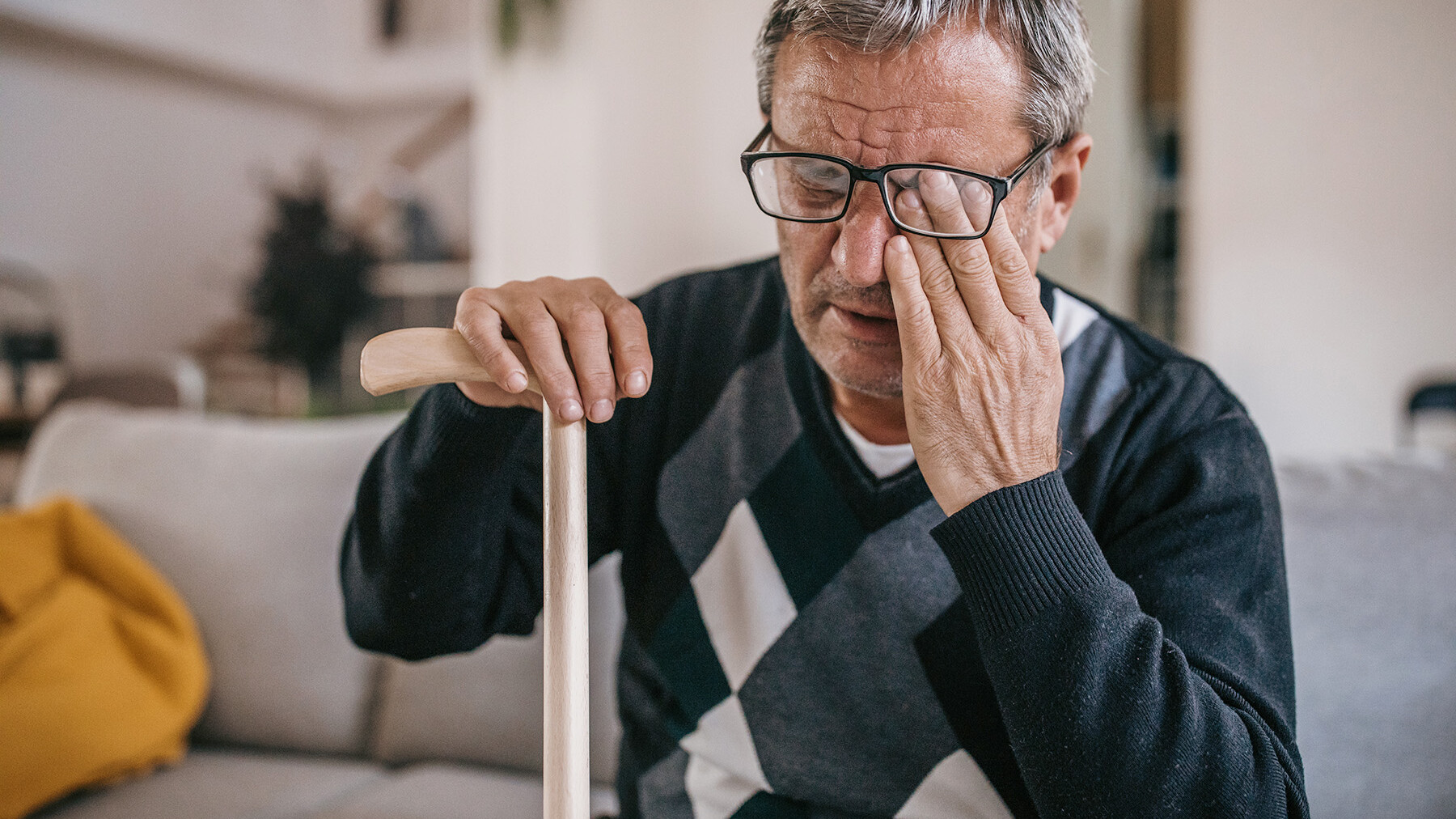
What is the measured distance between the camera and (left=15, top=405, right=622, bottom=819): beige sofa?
1300mm

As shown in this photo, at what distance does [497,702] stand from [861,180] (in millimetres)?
994

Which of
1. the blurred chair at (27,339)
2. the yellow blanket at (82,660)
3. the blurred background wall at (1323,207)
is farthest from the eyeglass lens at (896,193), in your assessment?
the blurred chair at (27,339)

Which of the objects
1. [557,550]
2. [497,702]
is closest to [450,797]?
[497,702]

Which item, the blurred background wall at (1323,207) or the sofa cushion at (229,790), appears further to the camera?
the blurred background wall at (1323,207)

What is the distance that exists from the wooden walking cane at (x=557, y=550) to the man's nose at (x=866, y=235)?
25 cm

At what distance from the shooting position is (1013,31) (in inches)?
29.0

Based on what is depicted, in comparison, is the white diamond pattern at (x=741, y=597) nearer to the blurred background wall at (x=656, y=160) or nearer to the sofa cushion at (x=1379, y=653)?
the sofa cushion at (x=1379, y=653)

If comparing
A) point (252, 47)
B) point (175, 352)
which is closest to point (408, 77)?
point (252, 47)

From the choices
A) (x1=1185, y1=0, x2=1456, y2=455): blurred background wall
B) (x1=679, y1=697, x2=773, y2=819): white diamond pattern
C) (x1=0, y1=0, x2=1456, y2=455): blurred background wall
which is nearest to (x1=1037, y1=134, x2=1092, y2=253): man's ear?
(x1=679, y1=697, x2=773, y2=819): white diamond pattern

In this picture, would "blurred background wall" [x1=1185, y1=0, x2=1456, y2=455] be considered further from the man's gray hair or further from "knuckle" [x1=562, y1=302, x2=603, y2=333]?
"knuckle" [x1=562, y1=302, x2=603, y2=333]

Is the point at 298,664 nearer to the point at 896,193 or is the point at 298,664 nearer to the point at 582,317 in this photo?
the point at 582,317

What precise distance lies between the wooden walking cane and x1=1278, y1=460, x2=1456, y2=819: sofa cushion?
793mm

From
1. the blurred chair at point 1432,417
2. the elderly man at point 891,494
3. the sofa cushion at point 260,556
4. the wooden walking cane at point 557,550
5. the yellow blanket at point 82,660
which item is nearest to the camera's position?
the wooden walking cane at point 557,550

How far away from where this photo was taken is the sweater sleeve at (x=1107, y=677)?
2.03 feet
